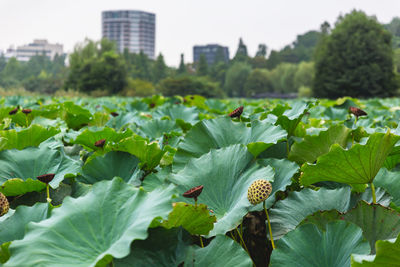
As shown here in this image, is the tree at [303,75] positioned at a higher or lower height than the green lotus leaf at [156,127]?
higher

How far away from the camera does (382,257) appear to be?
18.4 inches

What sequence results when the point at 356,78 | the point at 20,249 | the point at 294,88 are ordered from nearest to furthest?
the point at 20,249 → the point at 356,78 → the point at 294,88

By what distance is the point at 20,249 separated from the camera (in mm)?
500

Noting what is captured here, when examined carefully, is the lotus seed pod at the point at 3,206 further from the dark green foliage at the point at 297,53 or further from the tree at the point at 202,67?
the dark green foliage at the point at 297,53

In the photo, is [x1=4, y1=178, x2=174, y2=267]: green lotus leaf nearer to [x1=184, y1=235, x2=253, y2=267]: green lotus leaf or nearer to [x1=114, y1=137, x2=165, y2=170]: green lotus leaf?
[x1=184, y1=235, x2=253, y2=267]: green lotus leaf

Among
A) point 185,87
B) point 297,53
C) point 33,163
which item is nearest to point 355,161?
point 33,163

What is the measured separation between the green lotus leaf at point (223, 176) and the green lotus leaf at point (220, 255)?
14cm

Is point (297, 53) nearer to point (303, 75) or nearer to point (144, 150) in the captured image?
point (303, 75)

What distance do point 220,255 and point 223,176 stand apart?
23cm

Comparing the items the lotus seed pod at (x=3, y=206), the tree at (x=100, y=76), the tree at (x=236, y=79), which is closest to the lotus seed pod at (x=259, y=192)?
the lotus seed pod at (x=3, y=206)

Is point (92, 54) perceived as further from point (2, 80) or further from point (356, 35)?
point (356, 35)

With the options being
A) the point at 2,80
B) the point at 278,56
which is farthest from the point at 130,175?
the point at 278,56

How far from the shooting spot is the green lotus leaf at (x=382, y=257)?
1.47 ft

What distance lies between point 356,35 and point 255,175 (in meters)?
32.2
